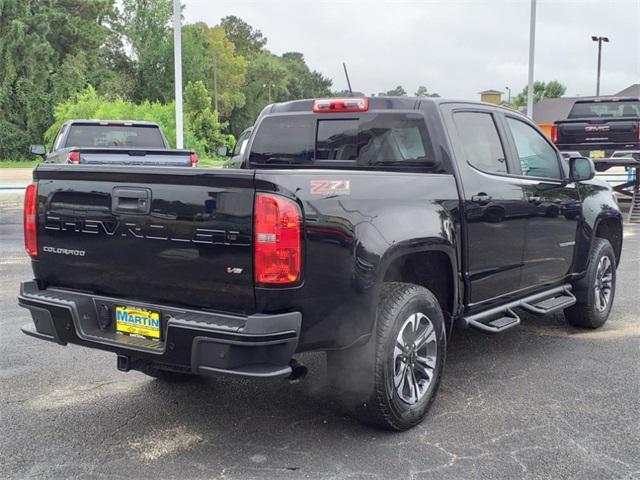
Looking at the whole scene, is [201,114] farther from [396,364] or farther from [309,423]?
[396,364]

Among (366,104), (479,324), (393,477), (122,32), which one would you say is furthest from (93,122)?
(122,32)

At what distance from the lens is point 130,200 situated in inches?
137

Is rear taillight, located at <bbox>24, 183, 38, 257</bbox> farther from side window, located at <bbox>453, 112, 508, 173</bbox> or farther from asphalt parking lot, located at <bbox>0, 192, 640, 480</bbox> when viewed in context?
side window, located at <bbox>453, 112, 508, 173</bbox>

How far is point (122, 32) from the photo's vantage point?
60.3 m

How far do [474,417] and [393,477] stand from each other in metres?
0.94

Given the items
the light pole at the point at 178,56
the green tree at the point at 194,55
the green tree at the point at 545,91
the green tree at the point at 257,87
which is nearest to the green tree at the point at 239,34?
the green tree at the point at 257,87

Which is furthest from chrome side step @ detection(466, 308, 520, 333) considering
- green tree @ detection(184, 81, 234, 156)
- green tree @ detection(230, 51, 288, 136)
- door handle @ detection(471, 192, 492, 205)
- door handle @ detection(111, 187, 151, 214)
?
green tree @ detection(230, 51, 288, 136)

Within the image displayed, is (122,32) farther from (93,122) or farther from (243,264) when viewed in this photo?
(243,264)

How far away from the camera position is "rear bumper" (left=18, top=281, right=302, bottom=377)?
3.10 meters

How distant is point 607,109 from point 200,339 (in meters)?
15.3

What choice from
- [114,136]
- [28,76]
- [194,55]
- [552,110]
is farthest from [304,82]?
[114,136]

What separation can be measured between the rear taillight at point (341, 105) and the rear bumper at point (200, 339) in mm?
1879

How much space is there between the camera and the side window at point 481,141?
14.8 ft

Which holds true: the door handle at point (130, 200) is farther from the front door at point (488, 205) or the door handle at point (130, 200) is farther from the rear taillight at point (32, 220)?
the front door at point (488, 205)
